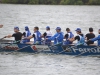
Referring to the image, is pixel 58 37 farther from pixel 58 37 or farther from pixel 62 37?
pixel 62 37

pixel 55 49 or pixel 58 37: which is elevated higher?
pixel 58 37

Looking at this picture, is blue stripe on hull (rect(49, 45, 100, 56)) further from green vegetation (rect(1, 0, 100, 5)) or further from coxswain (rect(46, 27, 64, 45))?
green vegetation (rect(1, 0, 100, 5))

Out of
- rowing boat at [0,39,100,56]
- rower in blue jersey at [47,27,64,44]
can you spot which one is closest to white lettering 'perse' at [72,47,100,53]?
rowing boat at [0,39,100,56]

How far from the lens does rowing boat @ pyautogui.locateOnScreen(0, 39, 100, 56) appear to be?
81.9 ft

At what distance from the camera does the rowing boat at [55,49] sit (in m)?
25.0

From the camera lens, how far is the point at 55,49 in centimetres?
2578

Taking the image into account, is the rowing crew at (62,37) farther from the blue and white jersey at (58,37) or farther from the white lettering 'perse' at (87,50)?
the white lettering 'perse' at (87,50)

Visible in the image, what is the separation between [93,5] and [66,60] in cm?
8483

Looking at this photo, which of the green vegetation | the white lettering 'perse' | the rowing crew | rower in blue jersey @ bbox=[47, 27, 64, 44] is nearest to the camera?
the white lettering 'perse'

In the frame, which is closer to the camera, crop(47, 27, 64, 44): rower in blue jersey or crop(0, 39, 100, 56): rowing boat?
crop(0, 39, 100, 56): rowing boat

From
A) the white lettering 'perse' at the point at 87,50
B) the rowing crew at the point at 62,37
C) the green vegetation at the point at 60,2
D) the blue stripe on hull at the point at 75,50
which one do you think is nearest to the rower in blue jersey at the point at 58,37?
the rowing crew at the point at 62,37

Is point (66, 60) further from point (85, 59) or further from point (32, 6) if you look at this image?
point (32, 6)

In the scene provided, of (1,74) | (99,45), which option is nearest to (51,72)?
(1,74)

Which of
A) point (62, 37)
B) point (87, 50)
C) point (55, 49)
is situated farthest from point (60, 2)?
point (87, 50)
